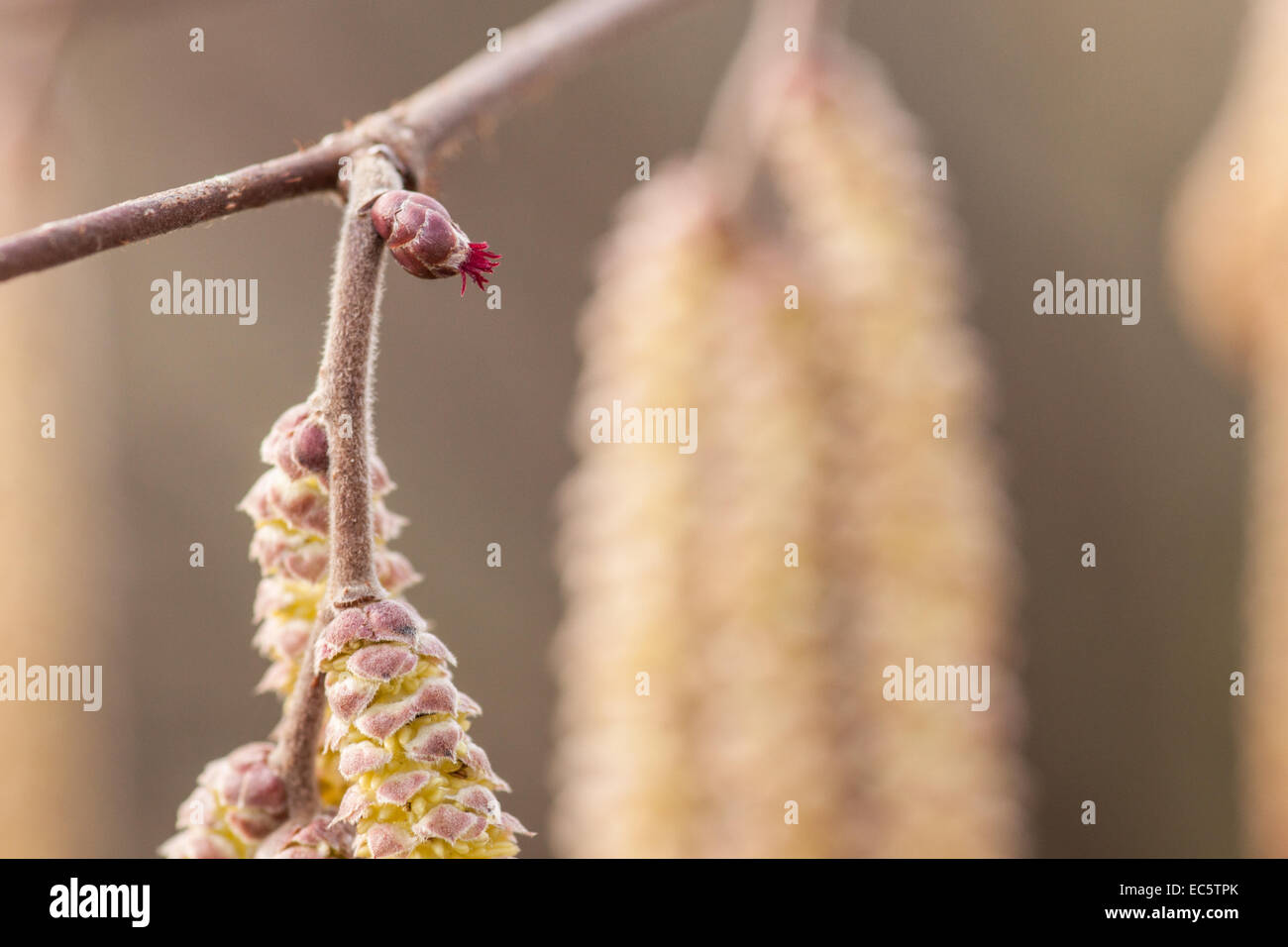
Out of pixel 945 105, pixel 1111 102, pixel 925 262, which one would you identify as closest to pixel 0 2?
Answer: pixel 925 262

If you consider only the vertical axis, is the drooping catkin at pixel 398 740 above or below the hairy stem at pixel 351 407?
below

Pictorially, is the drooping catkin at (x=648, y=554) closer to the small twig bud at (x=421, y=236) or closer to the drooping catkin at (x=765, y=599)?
the drooping catkin at (x=765, y=599)

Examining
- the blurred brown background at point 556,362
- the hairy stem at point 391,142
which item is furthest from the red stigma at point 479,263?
the blurred brown background at point 556,362

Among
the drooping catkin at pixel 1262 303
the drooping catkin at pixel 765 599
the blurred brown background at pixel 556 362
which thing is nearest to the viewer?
the drooping catkin at pixel 1262 303

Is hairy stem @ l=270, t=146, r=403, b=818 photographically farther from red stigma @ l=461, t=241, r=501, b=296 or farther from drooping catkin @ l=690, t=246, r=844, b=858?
drooping catkin @ l=690, t=246, r=844, b=858

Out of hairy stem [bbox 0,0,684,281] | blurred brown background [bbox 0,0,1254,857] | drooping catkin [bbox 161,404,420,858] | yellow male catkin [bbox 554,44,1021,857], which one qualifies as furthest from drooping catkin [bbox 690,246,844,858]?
blurred brown background [bbox 0,0,1254,857]

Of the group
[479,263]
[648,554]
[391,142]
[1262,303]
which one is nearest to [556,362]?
[648,554]
